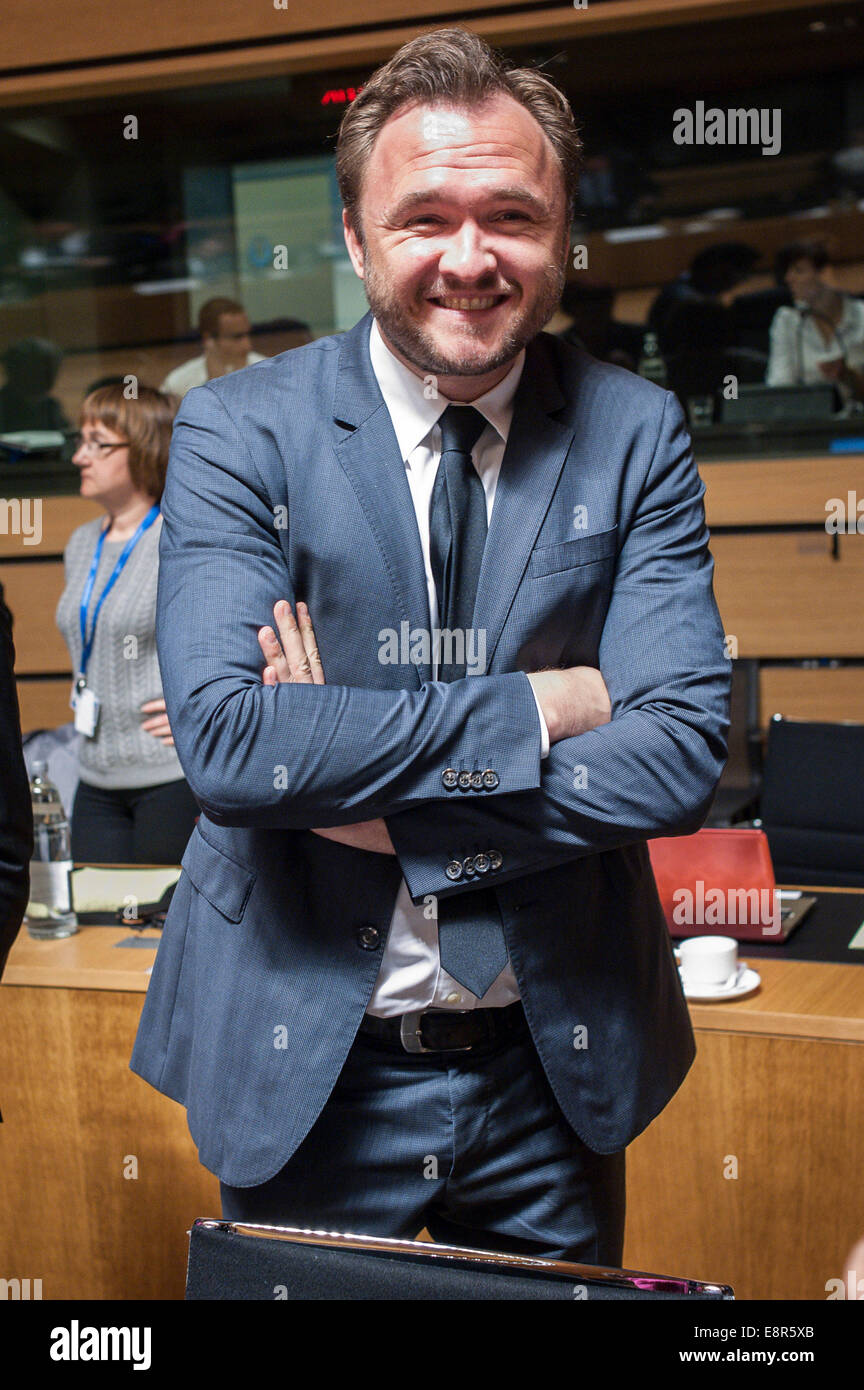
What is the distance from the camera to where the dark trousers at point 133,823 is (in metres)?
3.11

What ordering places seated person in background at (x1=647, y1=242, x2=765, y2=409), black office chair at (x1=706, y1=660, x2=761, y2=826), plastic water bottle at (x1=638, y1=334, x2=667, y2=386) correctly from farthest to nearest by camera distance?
seated person in background at (x1=647, y1=242, x2=765, y2=409), plastic water bottle at (x1=638, y1=334, x2=667, y2=386), black office chair at (x1=706, y1=660, x2=761, y2=826)

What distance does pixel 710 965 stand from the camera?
75.0 inches

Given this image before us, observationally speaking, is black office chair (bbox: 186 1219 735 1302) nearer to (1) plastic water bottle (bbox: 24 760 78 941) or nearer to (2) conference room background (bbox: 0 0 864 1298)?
(2) conference room background (bbox: 0 0 864 1298)

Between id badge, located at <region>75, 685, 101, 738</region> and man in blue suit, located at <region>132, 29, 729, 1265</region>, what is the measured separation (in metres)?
1.88

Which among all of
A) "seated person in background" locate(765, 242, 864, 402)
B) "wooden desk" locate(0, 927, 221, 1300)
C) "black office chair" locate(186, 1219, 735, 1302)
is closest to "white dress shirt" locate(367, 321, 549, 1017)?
"black office chair" locate(186, 1219, 735, 1302)

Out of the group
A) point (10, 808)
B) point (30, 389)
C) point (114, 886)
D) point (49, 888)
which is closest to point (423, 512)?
point (10, 808)

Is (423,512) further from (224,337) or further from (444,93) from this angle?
(224,337)

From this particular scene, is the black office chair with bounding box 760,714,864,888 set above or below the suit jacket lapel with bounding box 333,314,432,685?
below

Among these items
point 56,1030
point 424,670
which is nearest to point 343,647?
point 424,670

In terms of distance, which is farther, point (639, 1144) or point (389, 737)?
point (639, 1144)

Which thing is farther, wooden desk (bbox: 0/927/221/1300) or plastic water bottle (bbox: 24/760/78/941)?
plastic water bottle (bbox: 24/760/78/941)

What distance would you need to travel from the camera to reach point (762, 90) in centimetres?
662

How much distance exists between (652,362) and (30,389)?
2852mm

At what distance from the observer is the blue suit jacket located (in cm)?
125
